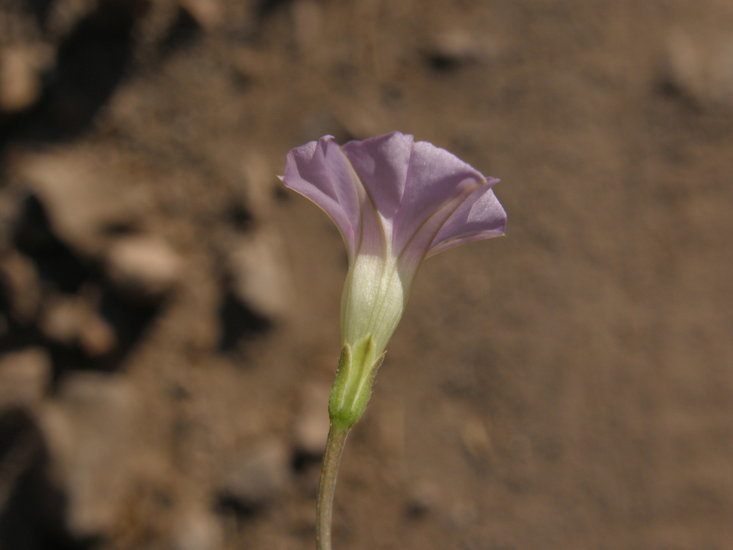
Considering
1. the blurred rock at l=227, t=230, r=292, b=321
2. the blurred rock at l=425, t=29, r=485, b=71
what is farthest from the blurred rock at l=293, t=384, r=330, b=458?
the blurred rock at l=425, t=29, r=485, b=71

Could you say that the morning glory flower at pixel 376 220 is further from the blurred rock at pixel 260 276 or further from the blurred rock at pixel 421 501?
the blurred rock at pixel 421 501

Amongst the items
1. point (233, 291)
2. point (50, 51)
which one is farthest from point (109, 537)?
point (50, 51)

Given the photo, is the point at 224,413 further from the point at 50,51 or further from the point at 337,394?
the point at 337,394

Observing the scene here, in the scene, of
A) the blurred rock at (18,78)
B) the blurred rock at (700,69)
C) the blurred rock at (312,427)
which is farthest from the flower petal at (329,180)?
the blurred rock at (700,69)

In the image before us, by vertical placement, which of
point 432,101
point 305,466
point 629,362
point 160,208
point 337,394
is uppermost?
point 337,394

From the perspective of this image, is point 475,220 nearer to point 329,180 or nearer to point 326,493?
point 329,180

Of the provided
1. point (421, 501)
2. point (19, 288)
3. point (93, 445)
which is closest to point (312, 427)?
point (421, 501)

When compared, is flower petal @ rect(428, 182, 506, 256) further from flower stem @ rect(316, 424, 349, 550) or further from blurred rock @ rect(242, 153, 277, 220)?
blurred rock @ rect(242, 153, 277, 220)
